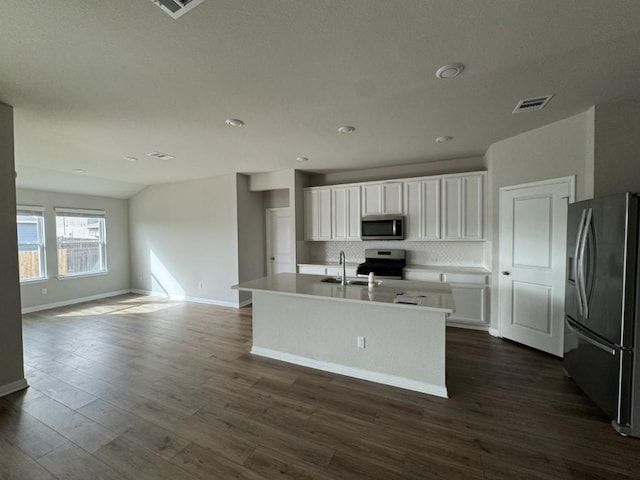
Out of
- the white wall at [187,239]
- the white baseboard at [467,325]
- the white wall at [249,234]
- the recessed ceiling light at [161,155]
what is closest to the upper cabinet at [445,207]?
the white baseboard at [467,325]

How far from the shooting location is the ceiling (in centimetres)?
149

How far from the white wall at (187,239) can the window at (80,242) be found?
2.16 ft

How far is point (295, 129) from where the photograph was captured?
10.4 feet

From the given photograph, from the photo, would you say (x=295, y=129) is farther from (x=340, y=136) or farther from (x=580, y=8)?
(x=580, y=8)

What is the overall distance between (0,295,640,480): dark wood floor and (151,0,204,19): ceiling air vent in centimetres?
270

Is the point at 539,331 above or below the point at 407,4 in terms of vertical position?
below

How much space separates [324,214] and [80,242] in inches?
226

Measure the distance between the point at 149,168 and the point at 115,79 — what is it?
3.27m

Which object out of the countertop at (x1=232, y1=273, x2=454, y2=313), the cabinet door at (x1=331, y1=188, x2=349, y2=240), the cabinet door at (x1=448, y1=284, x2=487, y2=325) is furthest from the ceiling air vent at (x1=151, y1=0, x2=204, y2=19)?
the cabinet door at (x1=448, y1=284, x2=487, y2=325)

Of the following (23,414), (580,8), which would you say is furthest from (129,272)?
(580,8)

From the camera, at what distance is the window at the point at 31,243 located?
531 centimetres

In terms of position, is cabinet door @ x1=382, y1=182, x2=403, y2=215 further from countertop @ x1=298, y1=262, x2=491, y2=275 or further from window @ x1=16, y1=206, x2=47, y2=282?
window @ x1=16, y1=206, x2=47, y2=282

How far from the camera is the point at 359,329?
2.82m

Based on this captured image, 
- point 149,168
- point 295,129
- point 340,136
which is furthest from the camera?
point 149,168
